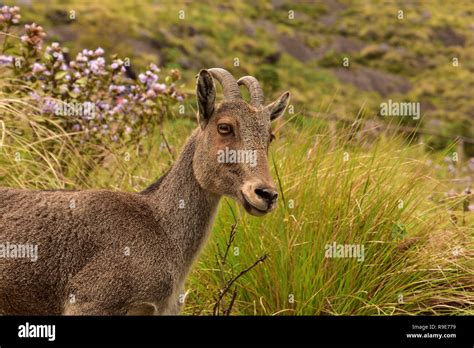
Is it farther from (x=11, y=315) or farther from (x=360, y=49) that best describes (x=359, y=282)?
(x=360, y=49)

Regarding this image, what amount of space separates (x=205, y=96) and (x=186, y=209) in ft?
3.33

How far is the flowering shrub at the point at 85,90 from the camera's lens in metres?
10.7

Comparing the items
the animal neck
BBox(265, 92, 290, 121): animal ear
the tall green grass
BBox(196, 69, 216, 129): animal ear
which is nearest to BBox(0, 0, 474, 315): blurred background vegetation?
the tall green grass

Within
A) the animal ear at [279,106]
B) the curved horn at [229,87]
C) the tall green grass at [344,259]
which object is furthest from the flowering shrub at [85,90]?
the curved horn at [229,87]

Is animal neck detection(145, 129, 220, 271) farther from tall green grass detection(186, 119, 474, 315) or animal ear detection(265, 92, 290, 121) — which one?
tall green grass detection(186, 119, 474, 315)

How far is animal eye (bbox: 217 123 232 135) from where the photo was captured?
6.60 meters

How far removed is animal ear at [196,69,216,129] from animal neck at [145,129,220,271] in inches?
9.5

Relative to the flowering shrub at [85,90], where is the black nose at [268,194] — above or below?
below

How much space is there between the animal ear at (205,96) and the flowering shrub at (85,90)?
4.04 m

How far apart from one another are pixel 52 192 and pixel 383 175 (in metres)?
4.19

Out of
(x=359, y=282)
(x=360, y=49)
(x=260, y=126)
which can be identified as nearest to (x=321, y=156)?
(x=359, y=282)

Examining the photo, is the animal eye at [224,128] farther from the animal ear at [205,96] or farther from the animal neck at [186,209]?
the animal neck at [186,209]
